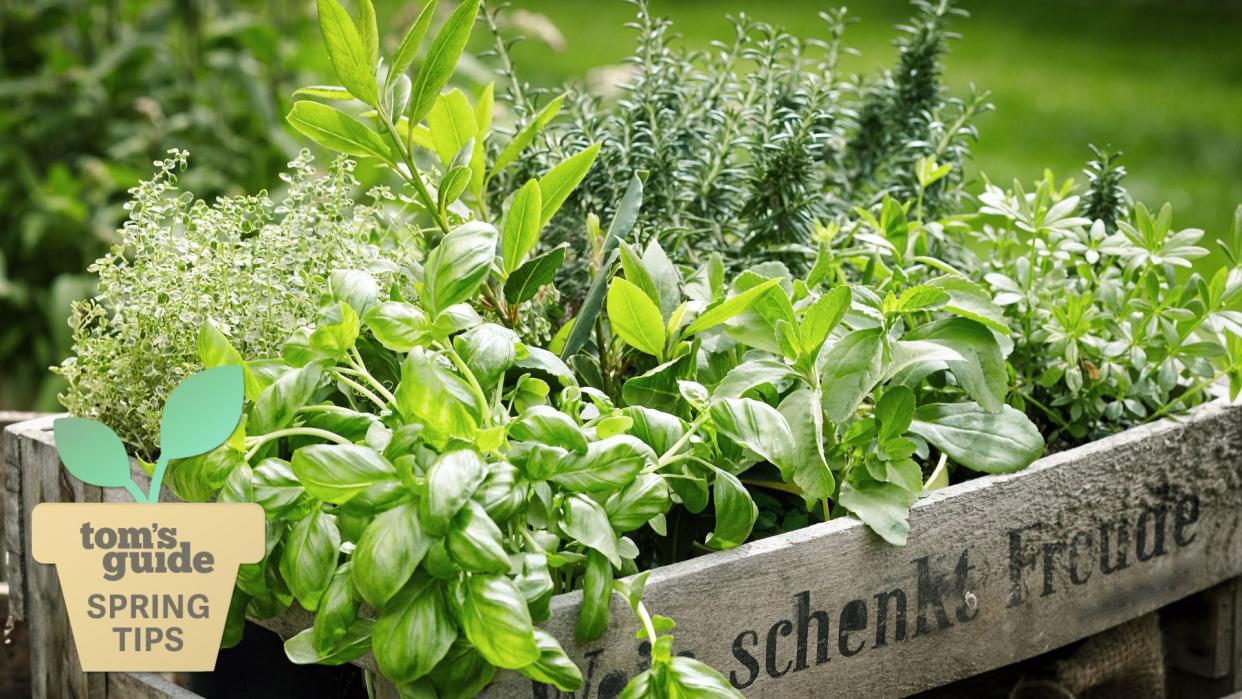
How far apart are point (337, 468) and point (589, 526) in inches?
7.0

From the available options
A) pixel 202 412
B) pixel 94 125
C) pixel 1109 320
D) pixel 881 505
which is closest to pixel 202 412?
pixel 202 412

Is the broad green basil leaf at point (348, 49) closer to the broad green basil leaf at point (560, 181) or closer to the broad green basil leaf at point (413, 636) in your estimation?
the broad green basil leaf at point (560, 181)

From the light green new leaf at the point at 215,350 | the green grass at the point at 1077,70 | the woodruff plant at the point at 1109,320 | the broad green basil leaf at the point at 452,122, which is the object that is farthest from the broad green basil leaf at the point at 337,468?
the green grass at the point at 1077,70

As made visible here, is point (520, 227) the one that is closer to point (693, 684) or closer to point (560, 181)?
point (560, 181)

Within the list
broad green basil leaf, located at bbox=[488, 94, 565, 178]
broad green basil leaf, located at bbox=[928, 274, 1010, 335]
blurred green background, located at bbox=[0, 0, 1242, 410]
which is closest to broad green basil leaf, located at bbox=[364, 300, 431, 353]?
broad green basil leaf, located at bbox=[488, 94, 565, 178]

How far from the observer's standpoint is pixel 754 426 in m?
1.00

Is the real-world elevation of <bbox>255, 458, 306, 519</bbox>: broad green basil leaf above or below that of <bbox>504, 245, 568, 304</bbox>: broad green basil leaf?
below

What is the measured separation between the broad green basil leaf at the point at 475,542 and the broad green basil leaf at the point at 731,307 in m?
0.32

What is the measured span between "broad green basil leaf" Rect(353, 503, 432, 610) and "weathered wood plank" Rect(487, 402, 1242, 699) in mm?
159

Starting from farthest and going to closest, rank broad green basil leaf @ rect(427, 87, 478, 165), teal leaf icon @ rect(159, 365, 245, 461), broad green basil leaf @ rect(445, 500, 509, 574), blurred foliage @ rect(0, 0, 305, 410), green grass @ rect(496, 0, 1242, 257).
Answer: green grass @ rect(496, 0, 1242, 257), blurred foliage @ rect(0, 0, 305, 410), broad green basil leaf @ rect(427, 87, 478, 165), teal leaf icon @ rect(159, 365, 245, 461), broad green basil leaf @ rect(445, 500, 509, 574)

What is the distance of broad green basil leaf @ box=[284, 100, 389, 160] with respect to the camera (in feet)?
3.59

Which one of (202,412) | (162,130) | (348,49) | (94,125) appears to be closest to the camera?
(202,412)

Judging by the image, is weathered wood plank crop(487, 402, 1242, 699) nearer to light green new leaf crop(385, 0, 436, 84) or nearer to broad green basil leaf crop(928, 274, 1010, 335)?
broad green basil leaf crop(928, 274, 1010, 335)

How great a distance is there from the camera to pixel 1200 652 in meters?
1.54
